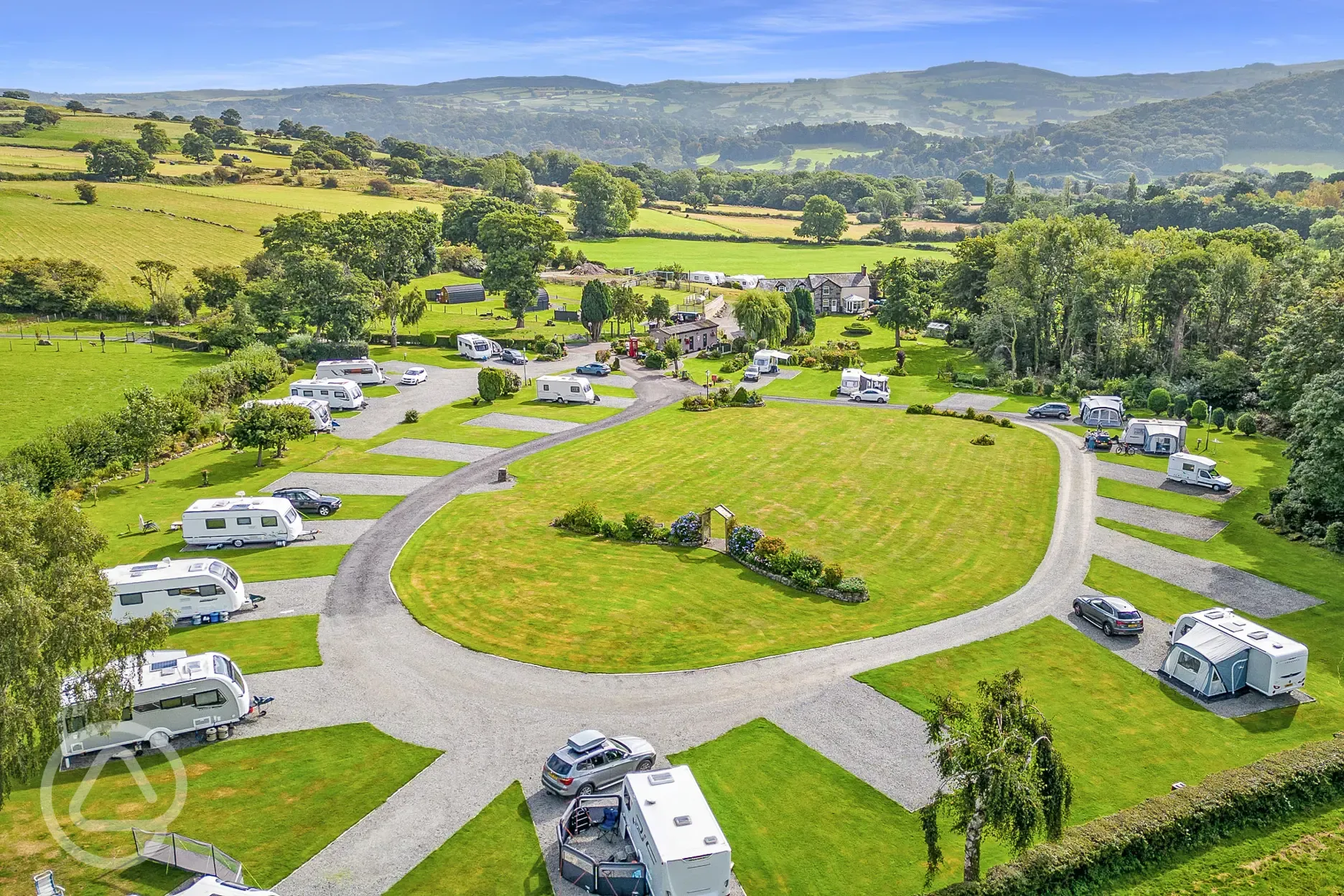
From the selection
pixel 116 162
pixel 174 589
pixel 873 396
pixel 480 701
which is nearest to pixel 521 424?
pixel 873 396

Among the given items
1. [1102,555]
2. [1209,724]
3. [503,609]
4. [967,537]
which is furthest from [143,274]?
[1209,724]

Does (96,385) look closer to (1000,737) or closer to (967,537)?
(967,537)

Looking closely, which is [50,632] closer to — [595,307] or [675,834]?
[675,834]

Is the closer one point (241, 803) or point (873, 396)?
point (241, 803)

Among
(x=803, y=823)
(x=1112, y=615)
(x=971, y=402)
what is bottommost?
(x=803, y=823)

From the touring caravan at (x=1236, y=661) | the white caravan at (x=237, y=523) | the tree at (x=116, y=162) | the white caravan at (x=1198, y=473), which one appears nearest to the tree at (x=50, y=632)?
the white caravan at (x=237, y=523)

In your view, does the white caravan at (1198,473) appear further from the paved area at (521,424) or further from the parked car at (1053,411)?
the paved area at (521,424)
